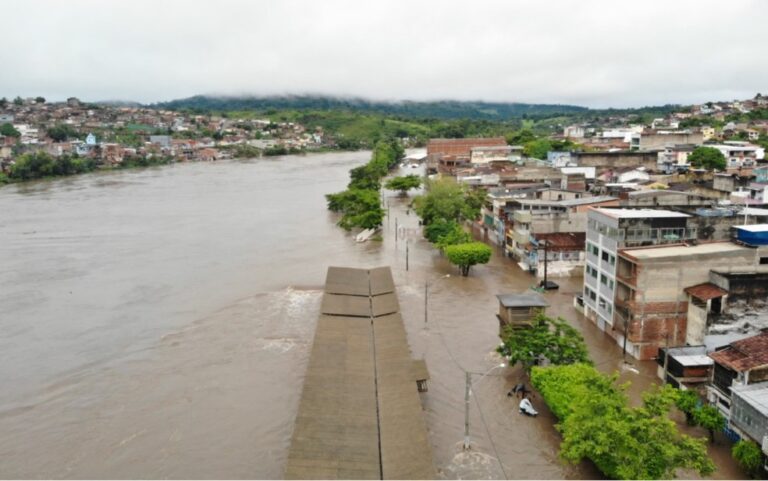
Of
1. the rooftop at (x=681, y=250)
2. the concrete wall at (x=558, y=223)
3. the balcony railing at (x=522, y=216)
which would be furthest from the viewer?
the balcony railing at (x=522, y=216)

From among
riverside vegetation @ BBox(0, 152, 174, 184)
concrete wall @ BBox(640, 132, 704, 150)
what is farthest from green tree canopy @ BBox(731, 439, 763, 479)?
riverside vegetation @ BBox(0, 152, 174, 184)

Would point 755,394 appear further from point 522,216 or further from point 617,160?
point 617,160

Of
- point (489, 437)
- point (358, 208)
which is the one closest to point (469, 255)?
point (489, 437)

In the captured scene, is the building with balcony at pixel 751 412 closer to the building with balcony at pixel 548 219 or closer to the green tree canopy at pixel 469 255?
the green tree canopy at pixel 469 255

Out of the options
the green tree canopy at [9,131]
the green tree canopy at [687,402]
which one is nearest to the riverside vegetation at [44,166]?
the green tree canopy at [9,131]

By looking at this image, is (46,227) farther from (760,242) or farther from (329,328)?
(760,242)

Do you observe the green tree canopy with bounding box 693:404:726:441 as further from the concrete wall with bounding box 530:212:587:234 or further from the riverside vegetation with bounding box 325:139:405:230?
the riverside vegetation with bounding box 325:139:405:230
